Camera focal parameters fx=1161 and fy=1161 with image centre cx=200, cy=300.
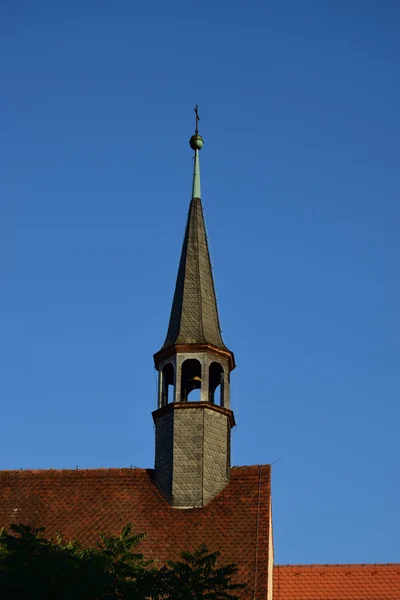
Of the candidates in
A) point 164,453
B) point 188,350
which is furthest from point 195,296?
point 164,453

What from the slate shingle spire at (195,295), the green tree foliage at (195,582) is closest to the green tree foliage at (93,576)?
the green tree foliage at (195,582)

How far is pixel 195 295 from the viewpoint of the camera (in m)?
33.2

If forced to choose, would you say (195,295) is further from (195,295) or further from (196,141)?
(196,141)

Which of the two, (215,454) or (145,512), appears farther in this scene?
(215,454)

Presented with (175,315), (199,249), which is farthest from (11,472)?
(199,249)

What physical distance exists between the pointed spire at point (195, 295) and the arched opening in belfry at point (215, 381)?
583 millimetres

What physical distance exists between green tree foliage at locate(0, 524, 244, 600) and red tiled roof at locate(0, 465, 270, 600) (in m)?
5.63

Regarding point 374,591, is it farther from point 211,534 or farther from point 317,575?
point 211,534

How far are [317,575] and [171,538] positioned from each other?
5470mm

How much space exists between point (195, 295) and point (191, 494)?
6227mm

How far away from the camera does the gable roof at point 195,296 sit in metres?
32.3

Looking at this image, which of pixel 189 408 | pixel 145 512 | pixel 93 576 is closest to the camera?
pixel 93 576

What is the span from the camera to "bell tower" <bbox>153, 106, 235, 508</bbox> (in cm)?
2992

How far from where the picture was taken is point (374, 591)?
31078 millimetres
